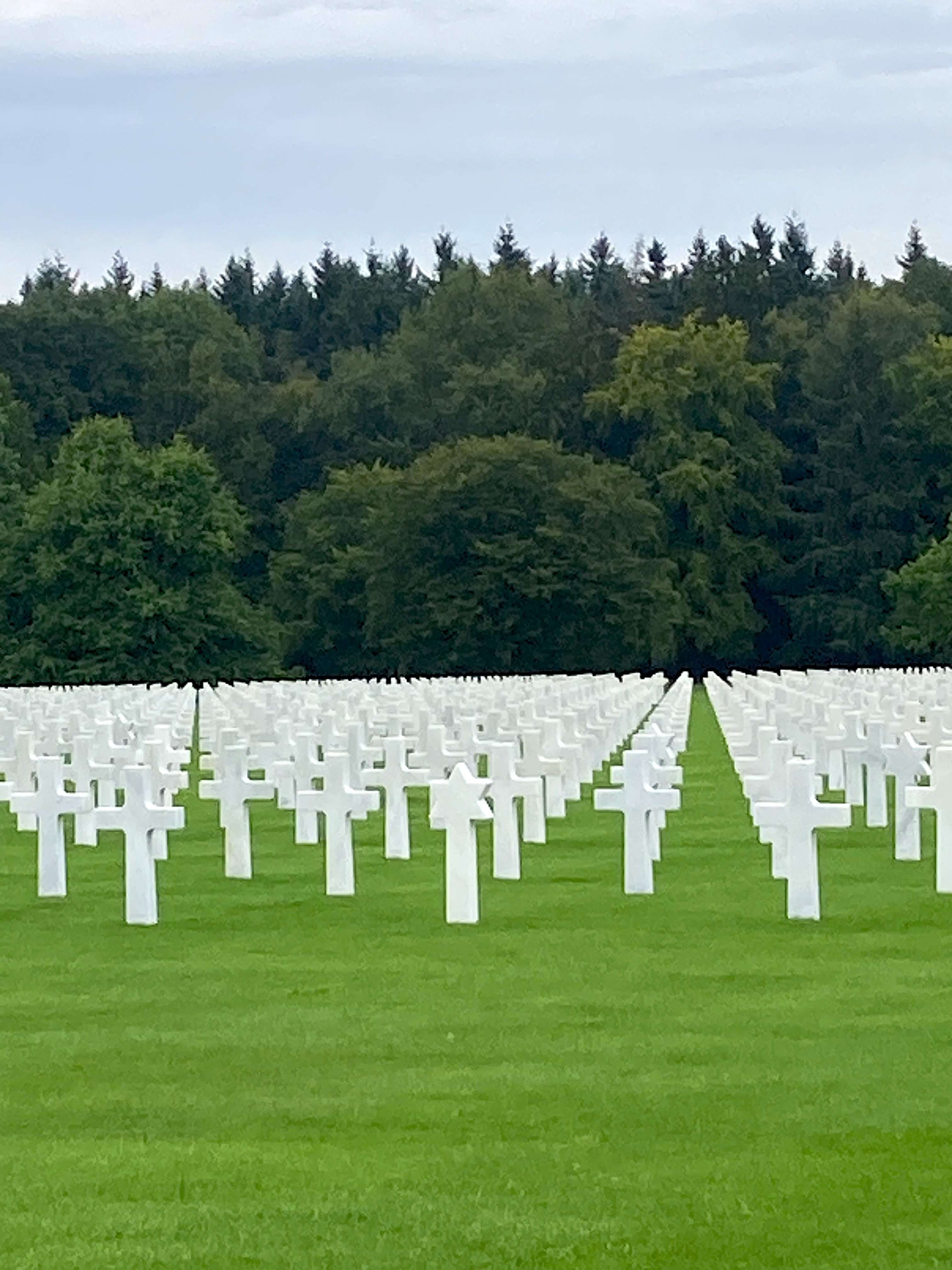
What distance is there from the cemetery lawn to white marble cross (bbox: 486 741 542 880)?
2.02ft

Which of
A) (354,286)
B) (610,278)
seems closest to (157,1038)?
(354,286)

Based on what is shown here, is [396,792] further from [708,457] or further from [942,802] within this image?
[708,457]

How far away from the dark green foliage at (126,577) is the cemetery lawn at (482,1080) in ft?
195

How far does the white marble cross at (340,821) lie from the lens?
1538 centimetres

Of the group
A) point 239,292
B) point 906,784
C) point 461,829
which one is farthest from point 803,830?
point 239,292

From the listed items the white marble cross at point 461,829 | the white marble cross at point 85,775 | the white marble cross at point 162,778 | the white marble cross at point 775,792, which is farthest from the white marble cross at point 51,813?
the white marble cross at point 775,792

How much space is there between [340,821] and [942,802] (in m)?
3.27

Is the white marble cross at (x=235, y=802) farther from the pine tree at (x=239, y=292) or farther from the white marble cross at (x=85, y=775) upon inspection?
the pine tree at (x=239, y=292)

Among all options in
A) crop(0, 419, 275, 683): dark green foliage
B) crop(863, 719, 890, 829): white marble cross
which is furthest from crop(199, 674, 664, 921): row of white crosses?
crop(0, 419, 275, 683): dark green foliage

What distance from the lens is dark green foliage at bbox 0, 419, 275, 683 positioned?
7469 cm

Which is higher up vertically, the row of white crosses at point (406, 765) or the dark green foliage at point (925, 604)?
the dark green foliage at point (925, 604)

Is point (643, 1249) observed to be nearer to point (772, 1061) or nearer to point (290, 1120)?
point (290, 1120)

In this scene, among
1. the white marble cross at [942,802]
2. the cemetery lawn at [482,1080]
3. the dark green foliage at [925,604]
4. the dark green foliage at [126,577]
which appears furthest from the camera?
the dark green foliage at [925,604]

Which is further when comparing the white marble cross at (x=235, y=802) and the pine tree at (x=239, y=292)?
the pine tree at (x=239, y=292)
